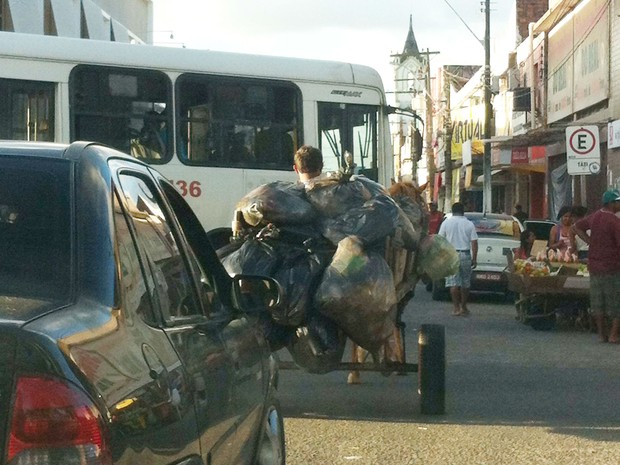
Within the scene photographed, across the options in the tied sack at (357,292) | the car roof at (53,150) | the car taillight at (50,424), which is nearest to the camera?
the car taillight at (50,424)

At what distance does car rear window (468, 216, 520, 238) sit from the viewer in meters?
23.9

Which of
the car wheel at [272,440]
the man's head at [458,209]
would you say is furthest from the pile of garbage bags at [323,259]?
the man's head at [458,209]

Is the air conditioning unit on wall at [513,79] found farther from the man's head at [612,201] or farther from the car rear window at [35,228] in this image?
the car rear window at [35,228]

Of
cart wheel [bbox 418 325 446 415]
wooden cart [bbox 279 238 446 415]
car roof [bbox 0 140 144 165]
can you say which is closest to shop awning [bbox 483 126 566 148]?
wooden cart [bbox 279 238 446 415]

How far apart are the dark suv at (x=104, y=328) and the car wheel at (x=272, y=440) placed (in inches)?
23.0

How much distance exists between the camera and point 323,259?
9359mm

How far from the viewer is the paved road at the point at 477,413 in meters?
8.27

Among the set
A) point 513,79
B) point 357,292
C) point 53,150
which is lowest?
point 357,292

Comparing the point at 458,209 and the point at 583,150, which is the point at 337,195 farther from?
the point at 583,150

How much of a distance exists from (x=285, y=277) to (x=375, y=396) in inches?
85.3

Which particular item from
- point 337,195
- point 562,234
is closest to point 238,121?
point 562,234

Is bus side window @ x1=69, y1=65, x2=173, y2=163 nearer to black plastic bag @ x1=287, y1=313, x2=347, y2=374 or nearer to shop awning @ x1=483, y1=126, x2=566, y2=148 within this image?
black plastic bag @ x1=287, y1=313, x2=347, y2=374

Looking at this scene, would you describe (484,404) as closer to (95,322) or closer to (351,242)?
(351,242)

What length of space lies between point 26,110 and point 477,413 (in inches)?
312
